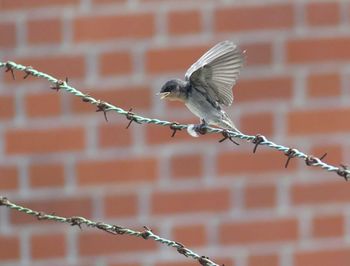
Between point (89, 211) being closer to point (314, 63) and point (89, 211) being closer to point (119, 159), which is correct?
point (119, 159)

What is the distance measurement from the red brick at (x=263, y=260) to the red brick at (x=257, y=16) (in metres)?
0.73

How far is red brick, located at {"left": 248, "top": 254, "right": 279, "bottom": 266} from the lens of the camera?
2.95 meters

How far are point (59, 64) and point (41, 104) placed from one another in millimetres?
140

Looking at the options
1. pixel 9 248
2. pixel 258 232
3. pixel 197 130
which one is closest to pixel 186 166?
pixel 258 232

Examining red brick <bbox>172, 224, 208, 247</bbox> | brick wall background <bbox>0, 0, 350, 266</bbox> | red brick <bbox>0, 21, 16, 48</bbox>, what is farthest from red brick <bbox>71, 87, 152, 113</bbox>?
red brick <bbox>172, 224, 208, 247</bbox>

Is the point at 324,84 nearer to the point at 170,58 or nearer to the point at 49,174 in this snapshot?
the point at 170,58

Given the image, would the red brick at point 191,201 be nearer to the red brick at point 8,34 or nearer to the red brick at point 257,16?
the red brick at point 257,16

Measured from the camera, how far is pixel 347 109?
2.94m

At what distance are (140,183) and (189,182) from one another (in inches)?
6.2

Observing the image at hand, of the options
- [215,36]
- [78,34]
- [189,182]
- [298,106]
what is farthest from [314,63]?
[78,34]

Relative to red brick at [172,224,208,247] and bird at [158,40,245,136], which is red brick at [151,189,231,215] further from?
bird at [158,40,245,136]

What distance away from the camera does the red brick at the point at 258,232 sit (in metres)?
2.96

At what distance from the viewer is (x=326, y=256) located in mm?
2967

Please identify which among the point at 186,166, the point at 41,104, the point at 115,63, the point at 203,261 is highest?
the point at 115,63
